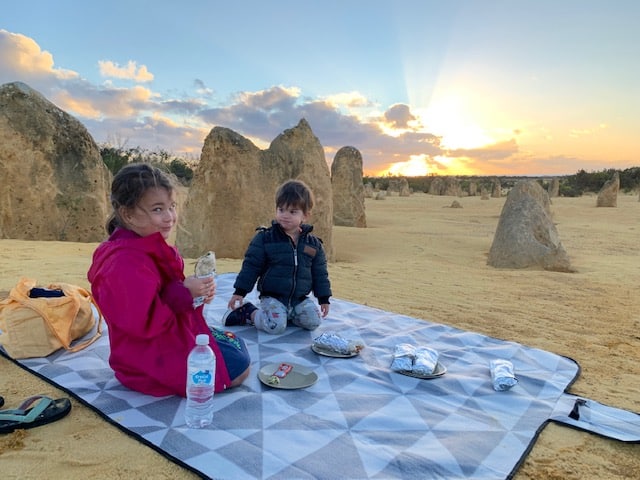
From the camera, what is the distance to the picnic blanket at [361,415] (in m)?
2.06

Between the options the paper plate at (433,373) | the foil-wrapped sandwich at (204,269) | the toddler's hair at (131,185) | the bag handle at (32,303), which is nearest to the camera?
the toddler's hair at (131,185)

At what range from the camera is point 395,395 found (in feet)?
9.02

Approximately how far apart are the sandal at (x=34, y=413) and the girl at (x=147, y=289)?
350mm

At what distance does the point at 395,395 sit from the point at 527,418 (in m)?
0.71

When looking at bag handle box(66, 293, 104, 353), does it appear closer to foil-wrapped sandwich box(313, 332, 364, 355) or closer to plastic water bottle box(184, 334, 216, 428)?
plastic water bottle box(184, 334, 216, 428)

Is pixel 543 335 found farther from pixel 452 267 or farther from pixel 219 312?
pixel 452 267

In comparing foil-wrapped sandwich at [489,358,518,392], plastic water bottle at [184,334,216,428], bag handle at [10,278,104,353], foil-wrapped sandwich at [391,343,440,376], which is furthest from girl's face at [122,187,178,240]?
foil-wrapped sandwich at [489,358,518,392]

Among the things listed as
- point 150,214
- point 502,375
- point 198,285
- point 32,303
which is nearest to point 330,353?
→ point 502,375

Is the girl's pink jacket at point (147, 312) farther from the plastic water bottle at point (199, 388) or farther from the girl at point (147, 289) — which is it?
the plastic water bottle at point (199, 388)

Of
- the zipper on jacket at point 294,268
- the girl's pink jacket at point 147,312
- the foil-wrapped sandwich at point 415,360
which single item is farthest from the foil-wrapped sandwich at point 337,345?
the girl's pink jacket at point 147,312

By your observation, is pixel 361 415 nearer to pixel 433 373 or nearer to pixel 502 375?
pixel 433 373

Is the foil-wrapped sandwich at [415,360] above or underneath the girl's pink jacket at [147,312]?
underneath

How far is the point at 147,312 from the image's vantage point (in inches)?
91.4

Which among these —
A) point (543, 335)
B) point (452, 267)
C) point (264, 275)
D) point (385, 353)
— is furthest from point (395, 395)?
point (452, 267)
